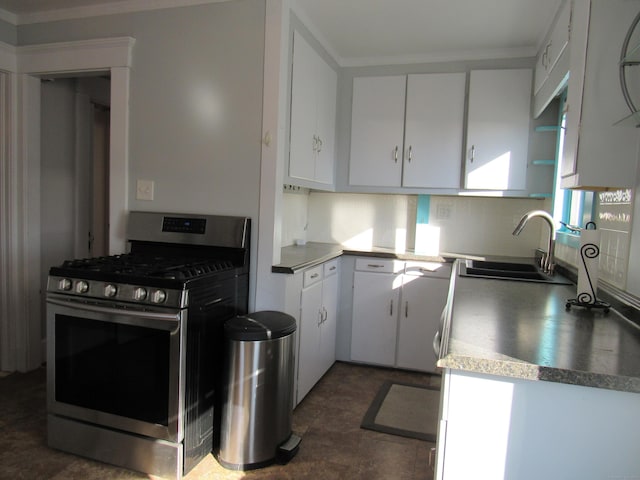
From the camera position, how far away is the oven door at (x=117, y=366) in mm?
1938

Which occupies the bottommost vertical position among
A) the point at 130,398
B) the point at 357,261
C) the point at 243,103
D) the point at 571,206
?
the point at 130,398

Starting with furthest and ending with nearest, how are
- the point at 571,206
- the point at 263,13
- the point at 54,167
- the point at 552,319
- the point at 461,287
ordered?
the point at 54,167 < the point at 571,206 < the point at 263,13 < the point at 461,287 < the point at 552,319

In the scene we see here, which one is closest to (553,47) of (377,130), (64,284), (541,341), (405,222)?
(377,130)

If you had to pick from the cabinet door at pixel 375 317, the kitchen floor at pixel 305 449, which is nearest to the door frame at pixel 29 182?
the kitchen floor at pixel 305 449

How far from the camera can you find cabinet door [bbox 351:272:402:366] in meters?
3.32

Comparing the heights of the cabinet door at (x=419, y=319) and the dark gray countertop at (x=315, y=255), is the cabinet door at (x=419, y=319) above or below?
below

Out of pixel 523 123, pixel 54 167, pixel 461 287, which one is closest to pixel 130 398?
pixel 461 287

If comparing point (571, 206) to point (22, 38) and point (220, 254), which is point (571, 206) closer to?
point (220, 254)

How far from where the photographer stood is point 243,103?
99.5 inches

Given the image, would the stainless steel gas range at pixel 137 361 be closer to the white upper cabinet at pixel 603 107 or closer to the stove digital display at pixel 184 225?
the stove digital display at pixel 184 225

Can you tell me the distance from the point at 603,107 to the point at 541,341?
87 cm

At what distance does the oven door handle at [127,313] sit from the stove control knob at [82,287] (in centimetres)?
6

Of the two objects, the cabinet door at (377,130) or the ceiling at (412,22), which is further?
the cabinet door at (377,130)

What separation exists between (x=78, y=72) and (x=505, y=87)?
292 centimetres
